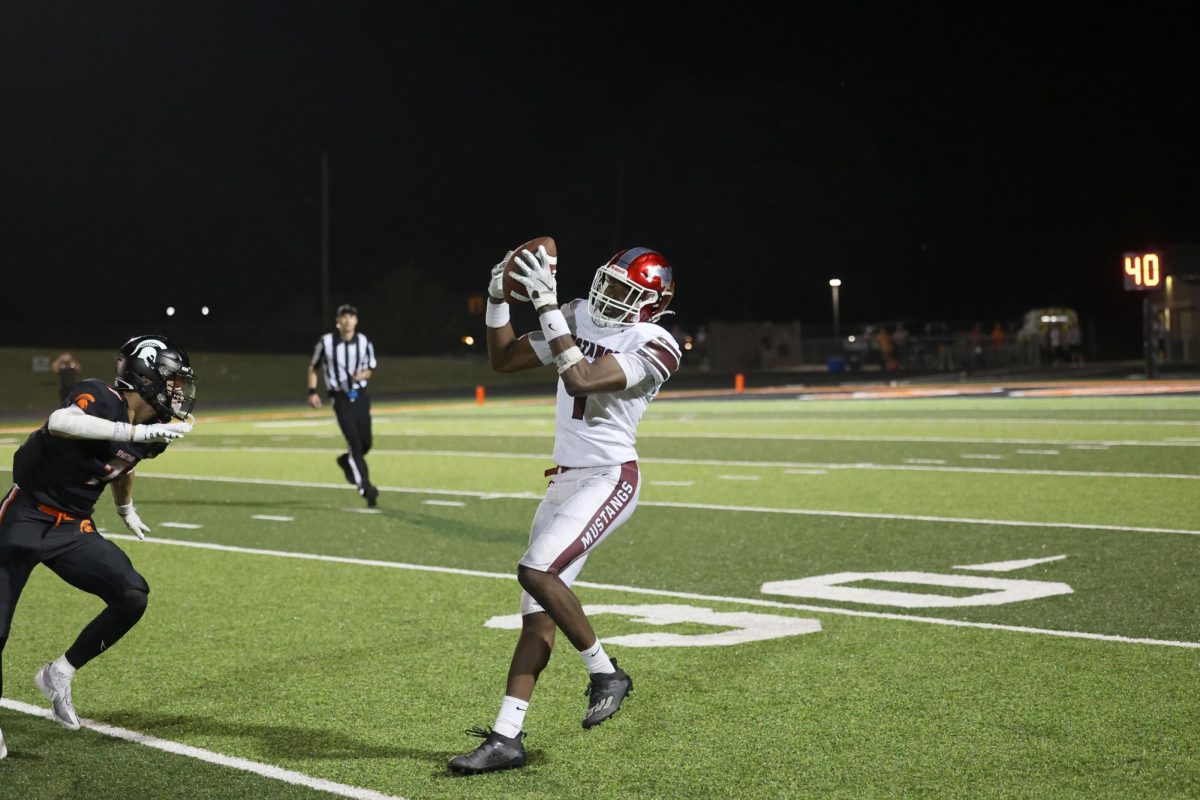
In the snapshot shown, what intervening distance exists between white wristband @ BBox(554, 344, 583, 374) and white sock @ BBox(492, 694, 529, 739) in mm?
1135

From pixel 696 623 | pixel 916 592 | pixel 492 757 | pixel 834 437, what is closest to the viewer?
pixel 492 757

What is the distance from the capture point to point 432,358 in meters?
51.8

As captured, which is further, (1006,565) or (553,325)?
(1006,565)

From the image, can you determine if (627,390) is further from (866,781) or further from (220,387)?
(220,387)

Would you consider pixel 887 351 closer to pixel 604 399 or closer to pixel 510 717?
pixel 604 399

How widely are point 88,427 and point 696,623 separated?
3.60 metres

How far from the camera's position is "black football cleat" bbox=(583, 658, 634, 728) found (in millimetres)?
5496

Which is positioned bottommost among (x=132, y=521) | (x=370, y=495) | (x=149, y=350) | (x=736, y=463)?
(x=736, y=463)

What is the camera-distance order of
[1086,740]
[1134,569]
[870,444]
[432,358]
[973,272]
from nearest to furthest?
[1086,740], [1134,569], [870,444], [432,358], [973,272]

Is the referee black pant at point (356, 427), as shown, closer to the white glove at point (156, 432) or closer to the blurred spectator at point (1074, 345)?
the white glove at point (156, 432)

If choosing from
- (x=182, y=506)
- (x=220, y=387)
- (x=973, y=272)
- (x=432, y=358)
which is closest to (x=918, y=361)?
(x=432, y=358)

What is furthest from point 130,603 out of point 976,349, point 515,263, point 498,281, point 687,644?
point 976,349

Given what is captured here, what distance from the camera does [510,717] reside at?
526 cm

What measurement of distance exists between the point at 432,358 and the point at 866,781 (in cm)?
4725
